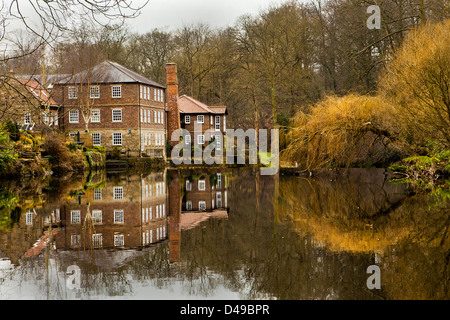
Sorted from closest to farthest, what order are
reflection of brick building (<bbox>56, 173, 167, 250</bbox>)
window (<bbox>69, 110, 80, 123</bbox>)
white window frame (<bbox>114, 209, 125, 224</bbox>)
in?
reflection of brick building (<bbox>56, 173, 167, 250</bbox>)
white window frame (<bbox>114, 209, 125, 224</bbox>)
window (<bbox>69, 110, 80, 123</bbox>)

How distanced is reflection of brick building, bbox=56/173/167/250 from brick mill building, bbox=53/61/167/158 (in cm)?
3075

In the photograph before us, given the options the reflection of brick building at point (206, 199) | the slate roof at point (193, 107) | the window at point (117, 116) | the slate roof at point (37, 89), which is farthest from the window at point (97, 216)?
the slate roof at point (193, 107)

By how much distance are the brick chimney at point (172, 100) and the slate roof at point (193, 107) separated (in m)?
2.46

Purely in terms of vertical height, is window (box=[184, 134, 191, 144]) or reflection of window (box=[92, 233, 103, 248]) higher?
window (box=[184, 134, 191, 144])

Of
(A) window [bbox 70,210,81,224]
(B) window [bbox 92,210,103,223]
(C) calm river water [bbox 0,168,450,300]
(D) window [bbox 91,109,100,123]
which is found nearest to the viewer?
(C) calm river water [bbox 0,168,450,300]

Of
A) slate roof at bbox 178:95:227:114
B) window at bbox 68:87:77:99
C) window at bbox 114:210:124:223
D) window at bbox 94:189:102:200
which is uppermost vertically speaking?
window at bbox 68:87:77:99

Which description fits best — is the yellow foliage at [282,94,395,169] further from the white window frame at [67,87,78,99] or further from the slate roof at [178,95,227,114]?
the slate roof at [178,95,227,114]

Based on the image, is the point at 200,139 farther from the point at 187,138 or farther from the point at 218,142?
the point at 218,142

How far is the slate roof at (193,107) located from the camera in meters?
55.8

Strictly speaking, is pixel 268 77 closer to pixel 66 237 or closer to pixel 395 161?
pixel 395 161

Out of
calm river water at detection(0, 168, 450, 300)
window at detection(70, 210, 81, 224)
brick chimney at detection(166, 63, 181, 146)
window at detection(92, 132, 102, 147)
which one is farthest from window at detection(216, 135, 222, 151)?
window at detection(70, 210, 81, 224)

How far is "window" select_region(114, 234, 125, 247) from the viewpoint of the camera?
9.59 meters
